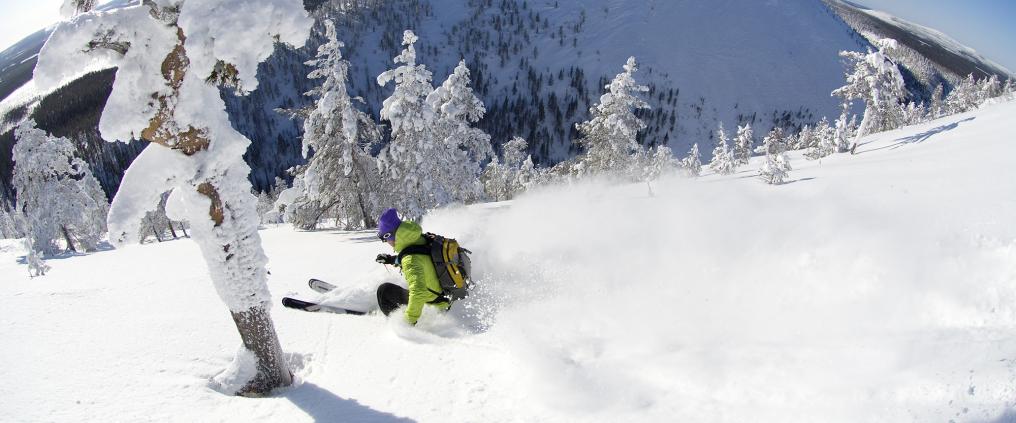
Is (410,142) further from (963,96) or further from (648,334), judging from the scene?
(963,96)

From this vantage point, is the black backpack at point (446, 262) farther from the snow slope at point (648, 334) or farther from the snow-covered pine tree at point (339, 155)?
the snow-covered pine tree at point (339, 155)

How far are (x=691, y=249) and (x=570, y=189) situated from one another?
295 inches

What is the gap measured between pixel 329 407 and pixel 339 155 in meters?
22.5

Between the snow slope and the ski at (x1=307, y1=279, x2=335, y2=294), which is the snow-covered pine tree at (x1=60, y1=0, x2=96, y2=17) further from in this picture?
the ski at (x1=307, y1=279, x2=335, y2=294)

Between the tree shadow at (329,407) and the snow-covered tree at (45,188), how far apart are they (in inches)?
1669

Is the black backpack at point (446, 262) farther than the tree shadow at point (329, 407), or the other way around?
the black backpack at point (446, 262)

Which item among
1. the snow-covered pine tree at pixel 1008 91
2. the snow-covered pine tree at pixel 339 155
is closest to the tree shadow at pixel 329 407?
the snow-covered pine tree at pixel 339 155

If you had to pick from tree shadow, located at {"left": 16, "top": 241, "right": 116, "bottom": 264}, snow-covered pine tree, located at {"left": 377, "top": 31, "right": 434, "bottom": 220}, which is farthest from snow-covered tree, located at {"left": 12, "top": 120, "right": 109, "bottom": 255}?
snow-covered pine tree, located at {"left": 377, "top": 31, "right": 434, "bottom": 220}

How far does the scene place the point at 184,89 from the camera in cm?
373

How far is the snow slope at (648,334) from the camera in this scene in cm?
391

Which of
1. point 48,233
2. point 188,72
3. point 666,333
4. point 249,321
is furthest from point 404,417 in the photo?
point 48,233

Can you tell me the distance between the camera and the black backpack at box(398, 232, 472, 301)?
20.1 ft

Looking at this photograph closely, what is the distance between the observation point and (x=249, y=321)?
4652 mm

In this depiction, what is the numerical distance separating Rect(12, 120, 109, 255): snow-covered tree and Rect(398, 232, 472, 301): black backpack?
138 ft
